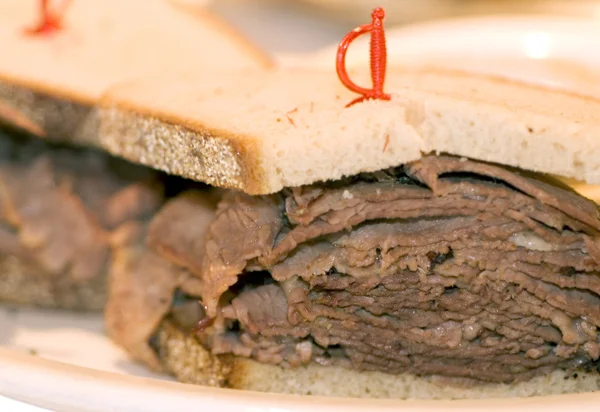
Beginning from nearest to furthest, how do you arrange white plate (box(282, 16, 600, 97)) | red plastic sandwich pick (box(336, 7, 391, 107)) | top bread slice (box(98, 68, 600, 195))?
top bread slice (box(98, 68, 600, 195))
red plastic sandwich pick (box(336, 7, 391, 107))
white plate (box(282, 16, 600, 97))

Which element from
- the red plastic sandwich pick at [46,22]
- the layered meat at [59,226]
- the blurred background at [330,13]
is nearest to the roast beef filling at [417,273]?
the layered meat at [59,226]

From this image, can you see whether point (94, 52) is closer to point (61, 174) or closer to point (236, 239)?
point (61, 174)

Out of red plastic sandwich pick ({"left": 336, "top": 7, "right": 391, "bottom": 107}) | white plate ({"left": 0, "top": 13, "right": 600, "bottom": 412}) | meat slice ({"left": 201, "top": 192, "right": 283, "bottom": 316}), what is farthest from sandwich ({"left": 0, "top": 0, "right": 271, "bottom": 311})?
red plastic sandwich pick ({"left": 336, "top": 7, "right": 391, "bottom": 107})

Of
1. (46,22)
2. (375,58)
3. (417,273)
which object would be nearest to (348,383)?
(417,273)

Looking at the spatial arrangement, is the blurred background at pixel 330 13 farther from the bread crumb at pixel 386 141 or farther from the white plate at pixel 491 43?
the bread crumb at pixel 386 141

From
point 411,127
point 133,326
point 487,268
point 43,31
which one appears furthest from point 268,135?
point 43,31

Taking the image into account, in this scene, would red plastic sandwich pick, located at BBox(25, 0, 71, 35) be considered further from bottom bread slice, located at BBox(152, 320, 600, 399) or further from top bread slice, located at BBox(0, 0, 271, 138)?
bottom bread slice, located at BBox(152, 320, 600, 399)
